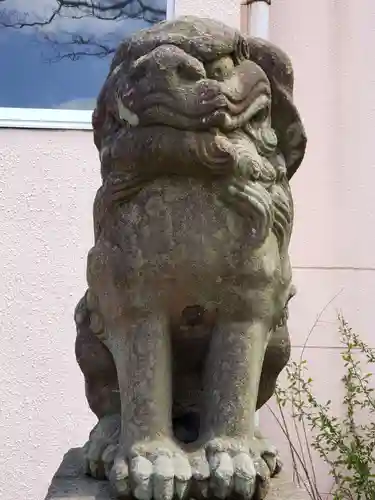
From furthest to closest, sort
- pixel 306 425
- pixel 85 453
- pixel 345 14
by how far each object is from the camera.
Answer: pixel 345 14 < pixel 306 425 < pixel 85 453

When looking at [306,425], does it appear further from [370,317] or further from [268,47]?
[268,47]

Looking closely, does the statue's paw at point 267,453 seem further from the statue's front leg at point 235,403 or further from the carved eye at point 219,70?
the carved eye at point 219,70

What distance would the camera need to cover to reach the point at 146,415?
1074 mm

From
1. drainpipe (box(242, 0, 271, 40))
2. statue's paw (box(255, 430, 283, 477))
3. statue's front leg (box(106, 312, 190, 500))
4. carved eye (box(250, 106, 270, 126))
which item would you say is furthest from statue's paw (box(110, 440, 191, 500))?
drainpipe (box(242, 0, 271, 40))

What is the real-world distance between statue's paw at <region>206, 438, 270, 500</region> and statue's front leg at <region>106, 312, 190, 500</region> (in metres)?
0.05

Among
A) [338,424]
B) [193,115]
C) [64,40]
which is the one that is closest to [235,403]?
[193,115]

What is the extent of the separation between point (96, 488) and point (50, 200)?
1652mm

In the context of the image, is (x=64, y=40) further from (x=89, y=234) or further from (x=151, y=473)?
(x=151, y=473)

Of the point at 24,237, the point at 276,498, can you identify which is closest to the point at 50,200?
the point at 24,237

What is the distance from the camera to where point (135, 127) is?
1067 mm

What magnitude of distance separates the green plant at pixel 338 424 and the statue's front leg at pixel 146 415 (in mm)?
1364

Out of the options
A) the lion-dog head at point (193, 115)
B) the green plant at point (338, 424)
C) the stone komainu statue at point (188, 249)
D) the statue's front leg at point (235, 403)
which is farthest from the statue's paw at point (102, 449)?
the green plant at point (338, 424)

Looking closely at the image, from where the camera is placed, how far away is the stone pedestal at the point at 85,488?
107cm

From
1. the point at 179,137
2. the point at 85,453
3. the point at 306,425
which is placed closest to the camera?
the point at 179,137
